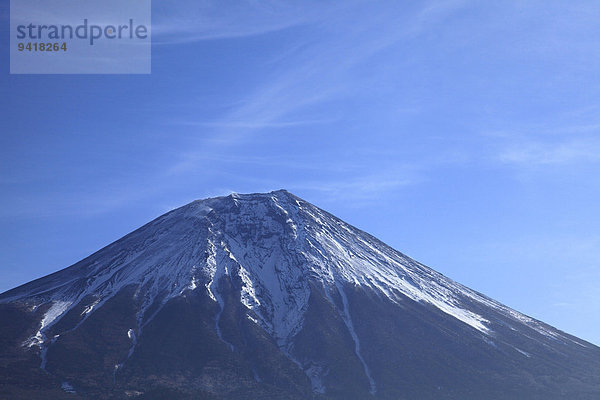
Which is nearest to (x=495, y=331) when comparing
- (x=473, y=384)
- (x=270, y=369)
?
(x=473, y=384)

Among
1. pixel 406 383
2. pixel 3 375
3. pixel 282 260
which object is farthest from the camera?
pixel 282 260

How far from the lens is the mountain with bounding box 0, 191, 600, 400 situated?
391 feet

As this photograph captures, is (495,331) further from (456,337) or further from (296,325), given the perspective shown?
(296,325)

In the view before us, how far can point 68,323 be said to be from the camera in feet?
445

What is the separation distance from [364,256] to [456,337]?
3801cm

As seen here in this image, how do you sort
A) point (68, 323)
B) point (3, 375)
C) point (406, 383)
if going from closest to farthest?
point (3, 375) → point (406, 383) → point (68, 323)

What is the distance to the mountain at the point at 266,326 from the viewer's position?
119125 mm

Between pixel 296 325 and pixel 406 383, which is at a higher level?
pixel 296 325

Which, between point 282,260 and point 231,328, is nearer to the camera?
point 231,328

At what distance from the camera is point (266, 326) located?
140 metres

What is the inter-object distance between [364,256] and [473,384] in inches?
2156

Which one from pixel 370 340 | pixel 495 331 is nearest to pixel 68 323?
pixel 370 340

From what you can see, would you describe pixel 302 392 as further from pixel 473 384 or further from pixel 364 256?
pixel 364 256

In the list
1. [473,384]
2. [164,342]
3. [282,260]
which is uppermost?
[282,260]
